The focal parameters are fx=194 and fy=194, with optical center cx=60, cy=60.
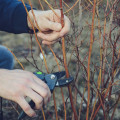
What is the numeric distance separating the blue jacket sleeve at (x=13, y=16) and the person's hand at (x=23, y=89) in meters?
0.76

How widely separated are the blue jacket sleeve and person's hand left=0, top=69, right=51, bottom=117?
76 cm

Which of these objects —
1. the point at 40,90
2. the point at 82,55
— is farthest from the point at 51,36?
the point at 82,55

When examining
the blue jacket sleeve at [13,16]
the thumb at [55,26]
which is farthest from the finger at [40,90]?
the blue jacket sleeve at [13,16]

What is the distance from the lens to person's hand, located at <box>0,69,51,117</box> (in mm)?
911

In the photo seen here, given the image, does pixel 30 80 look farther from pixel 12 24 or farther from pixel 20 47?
pixel 20 47

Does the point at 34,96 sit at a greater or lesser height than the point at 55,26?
lesser

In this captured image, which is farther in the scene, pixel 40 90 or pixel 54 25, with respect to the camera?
pixel 54 25

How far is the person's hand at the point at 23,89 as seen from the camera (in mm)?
911

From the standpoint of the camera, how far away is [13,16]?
173 cm

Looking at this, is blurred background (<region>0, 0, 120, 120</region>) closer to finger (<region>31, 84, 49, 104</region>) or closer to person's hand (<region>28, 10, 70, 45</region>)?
person's hand (<region>28, 10, 70, 45</region>)

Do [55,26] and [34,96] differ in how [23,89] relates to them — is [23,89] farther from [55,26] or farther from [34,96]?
[55,26]

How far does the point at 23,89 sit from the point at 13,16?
3.29ft

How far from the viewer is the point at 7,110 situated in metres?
2.31

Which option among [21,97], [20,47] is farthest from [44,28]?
[20,47]
